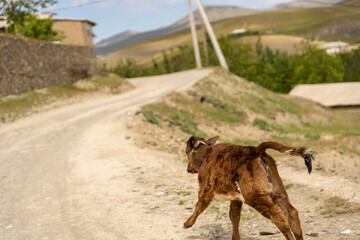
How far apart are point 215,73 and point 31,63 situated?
59.3 ft

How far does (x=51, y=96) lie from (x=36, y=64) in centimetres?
341

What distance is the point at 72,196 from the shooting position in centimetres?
991

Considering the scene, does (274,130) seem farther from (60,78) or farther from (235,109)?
(60,78)

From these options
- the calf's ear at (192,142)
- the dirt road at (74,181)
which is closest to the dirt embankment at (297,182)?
the dirt road at (74,181)

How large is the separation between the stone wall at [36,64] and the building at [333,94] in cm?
2932

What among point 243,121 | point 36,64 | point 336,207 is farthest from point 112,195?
point 36,64

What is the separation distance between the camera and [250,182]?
17.3 feet

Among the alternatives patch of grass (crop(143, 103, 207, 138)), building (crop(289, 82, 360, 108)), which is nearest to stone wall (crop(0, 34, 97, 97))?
patch of grass (crop(143, 103, 207, 138))

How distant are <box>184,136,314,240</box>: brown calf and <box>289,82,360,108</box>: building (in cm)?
4485

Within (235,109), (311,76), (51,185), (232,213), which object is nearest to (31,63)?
(235,109)

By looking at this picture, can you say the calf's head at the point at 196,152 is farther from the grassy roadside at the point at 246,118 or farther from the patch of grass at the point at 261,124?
the patch of grass at the point at 261,124

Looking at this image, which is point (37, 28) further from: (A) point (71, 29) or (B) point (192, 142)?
(B) point (192, 142)

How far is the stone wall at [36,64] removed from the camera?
2697 cm

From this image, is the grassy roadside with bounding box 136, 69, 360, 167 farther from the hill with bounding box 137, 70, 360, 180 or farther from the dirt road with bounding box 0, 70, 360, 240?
the dirt road with bounding box 0, 70, 360, 240
